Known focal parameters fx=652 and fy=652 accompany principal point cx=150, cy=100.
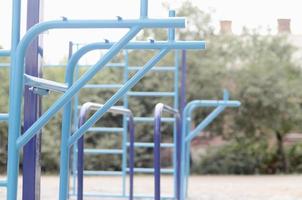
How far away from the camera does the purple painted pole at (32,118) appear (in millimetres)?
2232

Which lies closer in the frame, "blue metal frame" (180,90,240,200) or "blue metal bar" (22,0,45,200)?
"blue metal bar" (22,0,45,200)

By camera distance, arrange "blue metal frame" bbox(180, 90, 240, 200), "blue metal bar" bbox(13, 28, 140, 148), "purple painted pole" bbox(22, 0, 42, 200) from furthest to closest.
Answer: "blue metal frame" bbox(180, 90, 240, 200) → "purple painted pole" bbox(22, 0, 42, 200) → "blue metal bar" bbox(13, 28, 140, 148)

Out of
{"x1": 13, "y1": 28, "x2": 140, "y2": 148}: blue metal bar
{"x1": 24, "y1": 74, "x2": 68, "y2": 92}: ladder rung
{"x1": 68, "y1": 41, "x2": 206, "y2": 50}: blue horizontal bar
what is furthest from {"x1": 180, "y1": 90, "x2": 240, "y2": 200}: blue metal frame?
{"x1": 13, "y1": 28, "x2": 140, "y2": 148}: blue metal bar

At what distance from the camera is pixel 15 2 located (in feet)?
6.06

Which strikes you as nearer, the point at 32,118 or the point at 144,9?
the point at 144,9

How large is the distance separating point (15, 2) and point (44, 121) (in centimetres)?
37

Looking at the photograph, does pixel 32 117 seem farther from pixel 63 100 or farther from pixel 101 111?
pixel 63 100

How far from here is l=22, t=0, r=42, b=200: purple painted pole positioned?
7.32ft

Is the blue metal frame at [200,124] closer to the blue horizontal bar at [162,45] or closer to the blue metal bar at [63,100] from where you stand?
the blue horizontal bar at [162,45]

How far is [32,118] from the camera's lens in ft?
7.37

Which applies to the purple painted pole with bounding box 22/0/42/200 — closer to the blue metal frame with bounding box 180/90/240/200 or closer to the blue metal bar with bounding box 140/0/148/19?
the blue metal bar with bounding box 140/0/148/19

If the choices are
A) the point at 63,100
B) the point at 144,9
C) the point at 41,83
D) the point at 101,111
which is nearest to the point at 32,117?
the point at 101,111

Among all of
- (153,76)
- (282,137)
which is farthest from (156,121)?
(282,137)

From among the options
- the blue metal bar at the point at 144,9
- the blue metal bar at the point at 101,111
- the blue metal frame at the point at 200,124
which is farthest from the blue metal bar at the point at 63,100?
the blue metal frame at the point at 200,124
